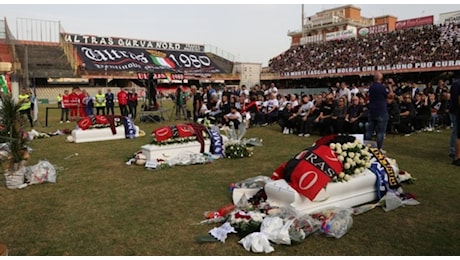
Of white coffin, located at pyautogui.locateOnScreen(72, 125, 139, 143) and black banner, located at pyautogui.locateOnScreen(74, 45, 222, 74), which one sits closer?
white coffin, located at pyautogui.locateOnScreen(72, 125, 139, 143)

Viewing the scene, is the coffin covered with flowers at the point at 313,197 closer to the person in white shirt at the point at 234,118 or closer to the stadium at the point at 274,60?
the person in white shirt at the point at 234,118

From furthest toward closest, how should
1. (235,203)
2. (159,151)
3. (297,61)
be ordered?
(297,61) < (159,151) < (235,203)

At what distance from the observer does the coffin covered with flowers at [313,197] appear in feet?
13.4

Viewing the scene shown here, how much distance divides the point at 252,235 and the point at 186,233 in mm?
783

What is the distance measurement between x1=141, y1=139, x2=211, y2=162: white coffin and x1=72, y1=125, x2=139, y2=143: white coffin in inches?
170

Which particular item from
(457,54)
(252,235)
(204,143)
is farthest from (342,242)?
(457,54)

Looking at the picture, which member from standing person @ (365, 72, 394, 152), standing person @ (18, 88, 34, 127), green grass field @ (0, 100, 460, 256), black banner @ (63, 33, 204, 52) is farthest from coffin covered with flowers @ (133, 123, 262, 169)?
black banner @ (63, 33, 204, 52)

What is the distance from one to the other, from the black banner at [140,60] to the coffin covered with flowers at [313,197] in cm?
3611

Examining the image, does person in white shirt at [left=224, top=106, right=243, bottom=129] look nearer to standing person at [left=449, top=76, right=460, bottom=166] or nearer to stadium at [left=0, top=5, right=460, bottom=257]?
stadium at [left=0, top=5, right=460, bottom=257]

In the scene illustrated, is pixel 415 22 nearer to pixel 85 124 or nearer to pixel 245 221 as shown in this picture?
pixel 85 124

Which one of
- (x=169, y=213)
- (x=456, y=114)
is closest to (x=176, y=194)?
(x=169, y=213)

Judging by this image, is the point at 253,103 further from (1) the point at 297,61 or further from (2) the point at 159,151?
(1) the point at 297,61

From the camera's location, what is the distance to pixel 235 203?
16.9 feet

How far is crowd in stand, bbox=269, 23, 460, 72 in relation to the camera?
3288cm
